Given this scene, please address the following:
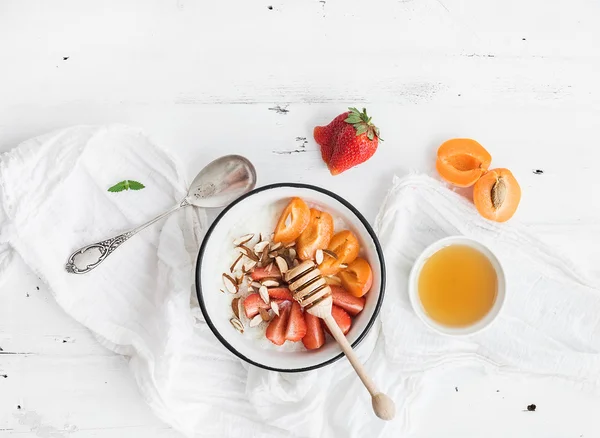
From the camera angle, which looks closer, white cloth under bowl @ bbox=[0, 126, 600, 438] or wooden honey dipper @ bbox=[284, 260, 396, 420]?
wooden honey dipper @ bbox=[284, 260, 396, 420]

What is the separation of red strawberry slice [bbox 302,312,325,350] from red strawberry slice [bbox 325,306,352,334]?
3 centimetres

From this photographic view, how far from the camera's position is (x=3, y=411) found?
1.27m

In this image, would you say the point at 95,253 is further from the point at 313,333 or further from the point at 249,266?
the point at 313,333

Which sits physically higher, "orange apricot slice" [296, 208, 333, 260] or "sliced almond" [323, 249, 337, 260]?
"orange apricot slice" [296, 208, 333, 260]

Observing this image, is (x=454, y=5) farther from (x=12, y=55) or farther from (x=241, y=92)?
(x=12, y=55)

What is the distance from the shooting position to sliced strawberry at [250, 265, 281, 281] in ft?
3.94

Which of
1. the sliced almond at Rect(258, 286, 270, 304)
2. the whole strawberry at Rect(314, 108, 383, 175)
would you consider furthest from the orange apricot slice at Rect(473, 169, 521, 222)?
the sliced almond at Rect(258, 286, 270, 304)

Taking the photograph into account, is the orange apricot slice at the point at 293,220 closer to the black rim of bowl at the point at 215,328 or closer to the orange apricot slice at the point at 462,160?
the black rim of bowl at the point at 215,328

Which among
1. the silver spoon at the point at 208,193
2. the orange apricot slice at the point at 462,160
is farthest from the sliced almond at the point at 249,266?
the orange apricot slice at the point at 462,160

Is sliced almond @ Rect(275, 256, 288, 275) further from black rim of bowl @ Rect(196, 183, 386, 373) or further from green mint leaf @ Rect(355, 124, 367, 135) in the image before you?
green mint leaf @ Rect(355, 124, 367, 135)

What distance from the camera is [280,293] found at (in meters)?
1.20

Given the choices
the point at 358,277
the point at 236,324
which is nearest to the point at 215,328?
the point at 236,324

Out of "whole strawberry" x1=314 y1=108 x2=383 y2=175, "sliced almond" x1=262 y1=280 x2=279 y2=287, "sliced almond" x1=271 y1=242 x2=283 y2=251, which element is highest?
"whole strawberry" x1=314 y1=108 x2=383 y2=175

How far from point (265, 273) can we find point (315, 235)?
111 millimetres
